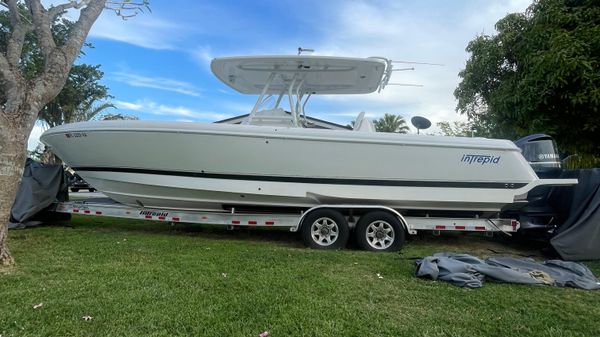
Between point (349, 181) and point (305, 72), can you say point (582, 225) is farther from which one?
point (305, 72)

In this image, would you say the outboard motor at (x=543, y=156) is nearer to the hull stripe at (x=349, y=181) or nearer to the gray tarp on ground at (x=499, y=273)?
the hull stripe at (x=349, y=181)

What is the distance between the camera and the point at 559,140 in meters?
8.98

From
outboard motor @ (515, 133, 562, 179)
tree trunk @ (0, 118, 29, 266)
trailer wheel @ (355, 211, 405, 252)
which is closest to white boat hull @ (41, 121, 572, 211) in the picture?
trailer wheel @ (355, 211, 405, 252)

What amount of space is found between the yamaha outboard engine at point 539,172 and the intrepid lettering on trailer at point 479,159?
113 cm

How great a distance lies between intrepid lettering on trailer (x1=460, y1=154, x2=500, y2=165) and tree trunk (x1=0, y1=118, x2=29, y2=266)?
18.3 feet

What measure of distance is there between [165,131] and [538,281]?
4.91 meters

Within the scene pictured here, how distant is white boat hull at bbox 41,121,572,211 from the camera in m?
5.52

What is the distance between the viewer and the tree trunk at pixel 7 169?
13.3ft

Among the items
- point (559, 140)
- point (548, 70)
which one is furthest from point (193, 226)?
point (559, 140)

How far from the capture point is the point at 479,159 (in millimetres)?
5637

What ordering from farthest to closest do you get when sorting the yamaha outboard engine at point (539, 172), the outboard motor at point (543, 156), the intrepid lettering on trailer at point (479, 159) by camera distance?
the outboard motor at point (543, 156) < the yamaha outboard engine at point (539, 172) < the intrepid lettering on trailer at point (479, 159)

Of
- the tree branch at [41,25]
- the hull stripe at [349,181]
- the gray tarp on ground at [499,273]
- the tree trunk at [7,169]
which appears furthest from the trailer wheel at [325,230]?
the tree branch at [41,25]

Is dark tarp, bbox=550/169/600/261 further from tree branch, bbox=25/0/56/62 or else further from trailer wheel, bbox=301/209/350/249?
tree branch, bbox=25/0/56/62

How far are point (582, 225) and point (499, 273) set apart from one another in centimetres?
215
